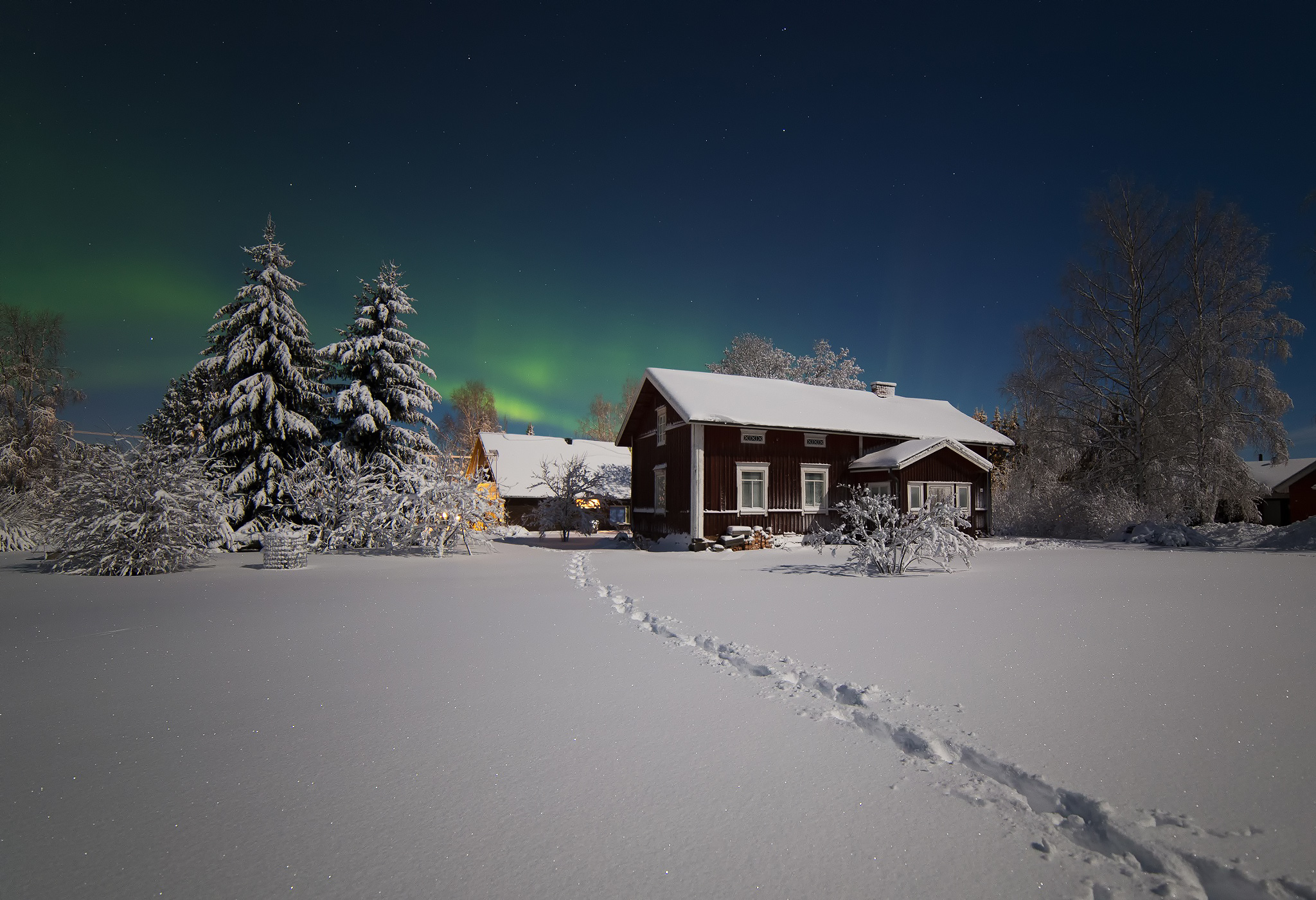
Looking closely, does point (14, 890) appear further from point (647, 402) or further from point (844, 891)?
point (647, 402)

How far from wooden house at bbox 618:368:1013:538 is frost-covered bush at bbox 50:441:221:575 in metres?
12.6

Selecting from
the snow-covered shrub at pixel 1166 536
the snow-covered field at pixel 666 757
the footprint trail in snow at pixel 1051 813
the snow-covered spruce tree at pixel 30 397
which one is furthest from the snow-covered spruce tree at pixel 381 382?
the snow-covered shrub at pixel 1166 536

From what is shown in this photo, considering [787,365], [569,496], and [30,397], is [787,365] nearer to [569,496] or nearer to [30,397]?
[569,496]

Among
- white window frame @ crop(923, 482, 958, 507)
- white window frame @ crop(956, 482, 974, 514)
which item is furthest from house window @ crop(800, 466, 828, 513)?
white window frame @ crop(956, 482, 974, 514)

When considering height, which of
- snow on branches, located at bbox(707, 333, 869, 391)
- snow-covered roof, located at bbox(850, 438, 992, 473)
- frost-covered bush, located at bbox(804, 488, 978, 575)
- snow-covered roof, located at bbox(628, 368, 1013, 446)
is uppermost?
snow on branches, located at bbox(707, 333, 869, 391)

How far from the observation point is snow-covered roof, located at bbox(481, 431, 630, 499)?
33844 millimetres

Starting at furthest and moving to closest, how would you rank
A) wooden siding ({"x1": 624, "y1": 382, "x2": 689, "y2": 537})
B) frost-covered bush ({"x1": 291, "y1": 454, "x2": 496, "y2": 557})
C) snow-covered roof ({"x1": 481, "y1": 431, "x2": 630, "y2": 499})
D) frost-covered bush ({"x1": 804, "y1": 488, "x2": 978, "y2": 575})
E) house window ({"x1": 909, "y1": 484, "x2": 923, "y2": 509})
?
1. snow-covered roof ({"x1": 481, "y1": 431, "x2": 630, "y2": 499})
2. house window ({"x1": 909, "y1": 484, "x2": 923, "y2": 509})
3. wooden siding ({"x1": 624, "y1": 382, "x2": 689, "y2": 537})
4. frost-covered bush ({"x1": 291, "y1": 454, "x2": 496, "y2": 557})
5. frost-covered bush ({"x1": 804, "y1": 488, "x2": 978, "y2": 575})

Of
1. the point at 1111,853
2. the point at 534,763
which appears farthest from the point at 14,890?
the point at 1111,853

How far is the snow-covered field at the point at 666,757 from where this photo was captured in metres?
2.46

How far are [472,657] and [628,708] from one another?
2.09 metres

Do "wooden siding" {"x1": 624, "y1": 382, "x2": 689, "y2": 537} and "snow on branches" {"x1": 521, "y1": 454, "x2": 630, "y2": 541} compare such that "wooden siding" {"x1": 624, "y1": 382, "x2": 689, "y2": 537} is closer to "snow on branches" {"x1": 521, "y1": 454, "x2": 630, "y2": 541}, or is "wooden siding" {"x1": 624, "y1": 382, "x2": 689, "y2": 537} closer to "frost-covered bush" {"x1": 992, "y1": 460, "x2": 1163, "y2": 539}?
"snow on branches" {"x1": 521, "y1": 454, "x2": 630, "y2": 541}

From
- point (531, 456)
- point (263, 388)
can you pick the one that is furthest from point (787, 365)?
point (263, 388)

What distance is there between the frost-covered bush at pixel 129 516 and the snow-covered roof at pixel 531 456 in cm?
1896

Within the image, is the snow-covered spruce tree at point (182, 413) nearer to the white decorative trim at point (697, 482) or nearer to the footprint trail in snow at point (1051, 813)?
the white decorative trim at point (697, 482)
